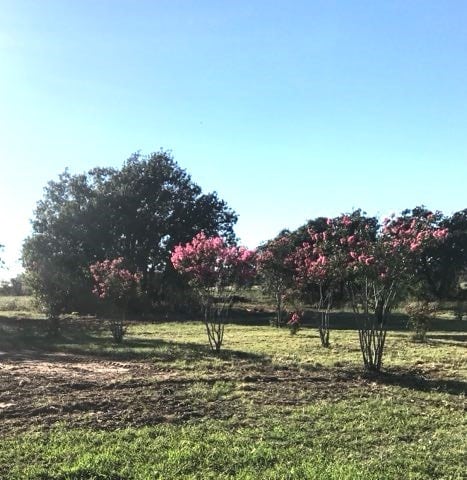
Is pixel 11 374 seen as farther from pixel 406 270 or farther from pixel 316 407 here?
pixel 406 270

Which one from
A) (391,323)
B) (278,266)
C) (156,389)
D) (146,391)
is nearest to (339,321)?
(391,323)

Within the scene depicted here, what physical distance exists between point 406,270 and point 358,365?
8.14 feet

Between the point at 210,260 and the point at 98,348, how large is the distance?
3.91 metres

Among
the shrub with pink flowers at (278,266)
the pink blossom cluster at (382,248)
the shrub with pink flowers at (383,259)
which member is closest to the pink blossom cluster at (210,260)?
the pink blossom cluster at (382,248)

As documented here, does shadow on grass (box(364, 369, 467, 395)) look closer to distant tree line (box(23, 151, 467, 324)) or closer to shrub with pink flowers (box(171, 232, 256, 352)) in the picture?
shrub with pink flowers (box(171, 232, 256, 352))

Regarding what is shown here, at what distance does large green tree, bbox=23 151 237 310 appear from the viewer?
34.3 metres

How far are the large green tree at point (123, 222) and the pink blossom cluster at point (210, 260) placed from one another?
19.6 metres

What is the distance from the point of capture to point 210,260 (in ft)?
47.3

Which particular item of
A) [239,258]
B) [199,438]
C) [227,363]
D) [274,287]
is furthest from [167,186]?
[199,438]

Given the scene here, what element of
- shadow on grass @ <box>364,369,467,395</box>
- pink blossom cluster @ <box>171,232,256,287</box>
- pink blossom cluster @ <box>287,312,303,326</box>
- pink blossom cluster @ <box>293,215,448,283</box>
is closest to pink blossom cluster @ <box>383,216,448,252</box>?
pink blossom cluster @ <box>293,215,448,283</box>

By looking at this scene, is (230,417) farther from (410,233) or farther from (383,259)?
(410,233)

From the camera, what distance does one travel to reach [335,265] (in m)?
11.6

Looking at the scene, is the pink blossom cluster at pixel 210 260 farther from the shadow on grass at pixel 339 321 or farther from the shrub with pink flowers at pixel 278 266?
the shadow on grass at pixel 339 321

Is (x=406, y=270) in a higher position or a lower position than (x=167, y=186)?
lower
